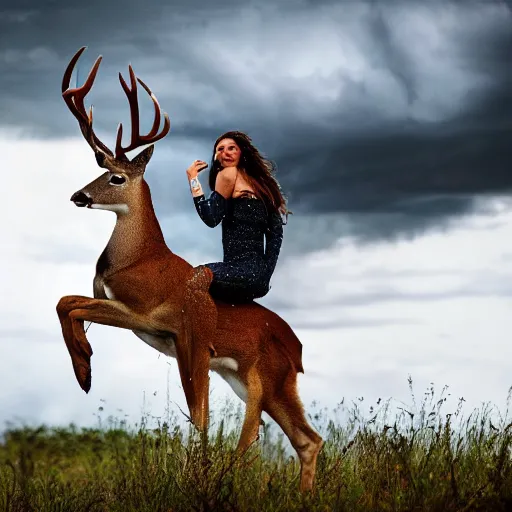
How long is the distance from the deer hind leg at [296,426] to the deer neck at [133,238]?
5.01ft

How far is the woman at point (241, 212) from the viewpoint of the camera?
700 cm

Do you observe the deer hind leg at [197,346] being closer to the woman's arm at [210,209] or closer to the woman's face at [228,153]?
the woman's arm at [210,209]

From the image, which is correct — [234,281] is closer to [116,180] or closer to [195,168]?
[195,168]

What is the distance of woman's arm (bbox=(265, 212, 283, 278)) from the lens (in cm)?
723

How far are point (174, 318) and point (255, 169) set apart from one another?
1.50 metres

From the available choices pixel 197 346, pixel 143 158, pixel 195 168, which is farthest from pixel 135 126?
pixel 197 346

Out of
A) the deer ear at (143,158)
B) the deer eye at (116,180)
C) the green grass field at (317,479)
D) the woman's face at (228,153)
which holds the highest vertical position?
the woman's face at (228,153)

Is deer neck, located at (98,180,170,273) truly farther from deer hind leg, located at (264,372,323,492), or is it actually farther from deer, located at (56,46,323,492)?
deer hind leg, located at (264,372,323,492)

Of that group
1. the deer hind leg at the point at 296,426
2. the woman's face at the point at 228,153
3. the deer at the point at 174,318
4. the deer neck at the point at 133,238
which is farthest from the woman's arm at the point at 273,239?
the deer hind leg at the point at 296,426

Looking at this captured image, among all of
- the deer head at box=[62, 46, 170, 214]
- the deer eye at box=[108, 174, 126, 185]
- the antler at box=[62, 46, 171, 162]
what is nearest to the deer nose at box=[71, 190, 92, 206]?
the deer head at box=[62, 46, 170, 214]

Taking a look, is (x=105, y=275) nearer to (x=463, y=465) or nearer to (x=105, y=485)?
(x=105, y=485)

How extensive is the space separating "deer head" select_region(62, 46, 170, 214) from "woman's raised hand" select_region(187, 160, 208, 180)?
0.37 m

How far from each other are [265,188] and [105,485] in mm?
3014

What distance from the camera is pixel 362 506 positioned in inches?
230
